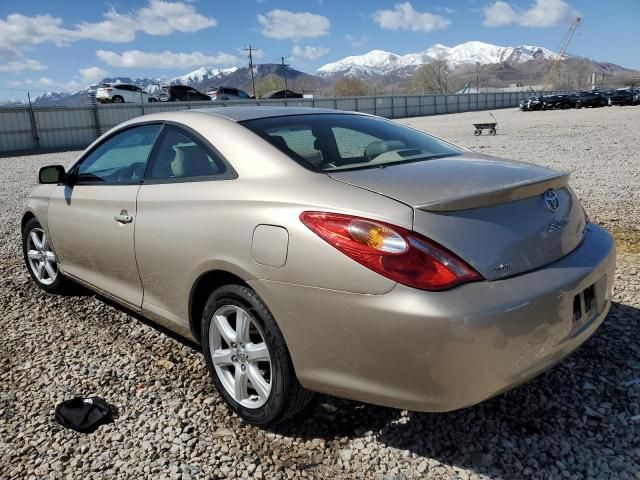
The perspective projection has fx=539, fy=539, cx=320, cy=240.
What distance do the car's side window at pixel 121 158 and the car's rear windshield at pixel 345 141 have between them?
808 millimetres

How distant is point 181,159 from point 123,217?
532 mm

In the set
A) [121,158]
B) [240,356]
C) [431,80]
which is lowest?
[240,356]

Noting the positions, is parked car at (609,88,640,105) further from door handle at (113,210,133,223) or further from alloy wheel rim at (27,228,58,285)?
door handle at (113,210,133,223)

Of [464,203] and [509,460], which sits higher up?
[464,203]

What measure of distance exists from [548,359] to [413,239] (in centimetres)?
77

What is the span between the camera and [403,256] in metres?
2.02

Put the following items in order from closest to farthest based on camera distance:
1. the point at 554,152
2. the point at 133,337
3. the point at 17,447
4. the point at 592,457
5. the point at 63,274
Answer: the point at 592,457, the point at 17,447, the point at 133,337, the point at 63,274, the point at 554,152

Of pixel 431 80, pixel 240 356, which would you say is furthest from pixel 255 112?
pixel 431 80

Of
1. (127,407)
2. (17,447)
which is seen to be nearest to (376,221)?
(127,407)

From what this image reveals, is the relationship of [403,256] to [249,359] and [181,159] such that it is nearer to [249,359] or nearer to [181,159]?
[249,359]

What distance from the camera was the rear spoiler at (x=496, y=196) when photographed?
2.10 m

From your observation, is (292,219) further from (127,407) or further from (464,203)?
(127,407)

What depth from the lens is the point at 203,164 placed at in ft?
9.45

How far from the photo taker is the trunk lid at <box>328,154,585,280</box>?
2062 millimetres
